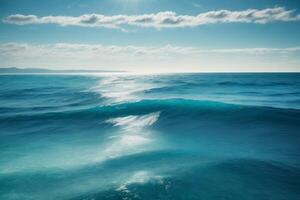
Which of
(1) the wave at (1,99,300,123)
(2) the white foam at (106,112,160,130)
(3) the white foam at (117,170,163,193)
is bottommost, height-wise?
(3) the white foam at (117,170,163,193)

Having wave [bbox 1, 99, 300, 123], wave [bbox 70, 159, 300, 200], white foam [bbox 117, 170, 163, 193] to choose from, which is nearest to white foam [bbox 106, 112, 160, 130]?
wave [bbox 1, 99, 300, 123]

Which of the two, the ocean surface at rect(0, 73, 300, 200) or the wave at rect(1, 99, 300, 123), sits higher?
the wave at rect(1, 99, 300, 123)

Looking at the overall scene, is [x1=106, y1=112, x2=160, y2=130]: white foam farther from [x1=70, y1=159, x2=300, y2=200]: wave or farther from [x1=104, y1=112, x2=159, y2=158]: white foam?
[x1=70, y1=159, x2=300, y2=200]: wave

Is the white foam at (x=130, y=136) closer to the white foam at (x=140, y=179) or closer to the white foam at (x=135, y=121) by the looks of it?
the white foam at (x=135, y=121)

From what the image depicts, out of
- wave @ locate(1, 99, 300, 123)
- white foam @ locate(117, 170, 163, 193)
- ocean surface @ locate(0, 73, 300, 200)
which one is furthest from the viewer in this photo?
wave @ locate(1, 99, 300, 123)

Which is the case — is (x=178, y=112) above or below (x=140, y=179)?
above

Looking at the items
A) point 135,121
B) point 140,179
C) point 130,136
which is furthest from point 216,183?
point 135,121

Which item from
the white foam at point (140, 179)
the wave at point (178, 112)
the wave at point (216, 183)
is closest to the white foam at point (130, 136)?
the wave at point (178, 112)

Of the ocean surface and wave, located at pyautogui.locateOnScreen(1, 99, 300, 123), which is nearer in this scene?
the ocean surface

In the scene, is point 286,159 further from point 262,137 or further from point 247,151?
point 262,137

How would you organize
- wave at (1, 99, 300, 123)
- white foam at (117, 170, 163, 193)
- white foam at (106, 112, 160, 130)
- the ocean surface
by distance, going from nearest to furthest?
1. the ocean surface
2. white foam at (117, 170, 163, 193)
3. white foam at (106, 112, 160, 130)
4. wave at (1, 99, 300, 123)

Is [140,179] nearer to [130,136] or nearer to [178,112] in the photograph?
[130,136]
